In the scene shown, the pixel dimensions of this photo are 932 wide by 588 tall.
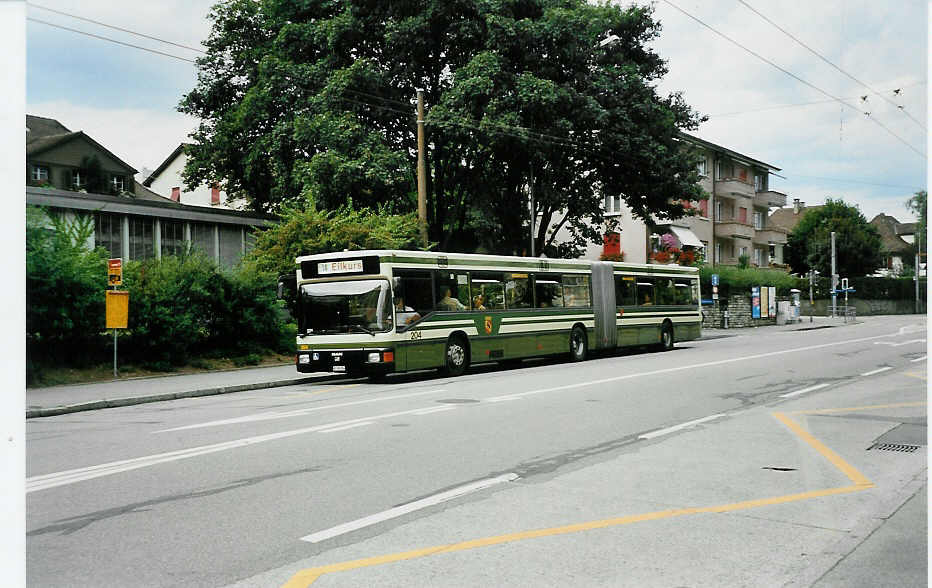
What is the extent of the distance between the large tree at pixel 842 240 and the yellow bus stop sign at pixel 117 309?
242 ft

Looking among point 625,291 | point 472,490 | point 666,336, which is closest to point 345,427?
point 472,490

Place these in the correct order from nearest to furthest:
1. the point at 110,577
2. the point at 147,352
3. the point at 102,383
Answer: the point at 110,577
the point at 102,383
the point at 147,352

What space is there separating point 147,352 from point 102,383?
2.18m

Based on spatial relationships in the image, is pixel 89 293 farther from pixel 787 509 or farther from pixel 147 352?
pixel 787 509

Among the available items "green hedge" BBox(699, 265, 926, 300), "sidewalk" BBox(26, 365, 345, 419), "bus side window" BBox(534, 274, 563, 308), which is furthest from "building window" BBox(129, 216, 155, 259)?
"green hedge" BBox(699, 265, 926, 300)

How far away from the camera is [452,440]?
367 inches

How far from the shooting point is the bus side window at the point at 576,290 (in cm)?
2331

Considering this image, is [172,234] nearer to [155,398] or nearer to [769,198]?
[155,398]

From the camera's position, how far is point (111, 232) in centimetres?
2616

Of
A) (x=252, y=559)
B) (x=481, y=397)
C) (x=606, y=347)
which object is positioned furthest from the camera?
(x=606, y=347)

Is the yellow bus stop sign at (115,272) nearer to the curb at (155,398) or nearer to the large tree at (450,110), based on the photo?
the curb at (155,398)

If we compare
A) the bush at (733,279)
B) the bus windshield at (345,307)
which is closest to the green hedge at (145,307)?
the bus windshield at (345,307)

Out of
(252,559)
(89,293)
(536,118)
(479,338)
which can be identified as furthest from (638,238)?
(252,559)
